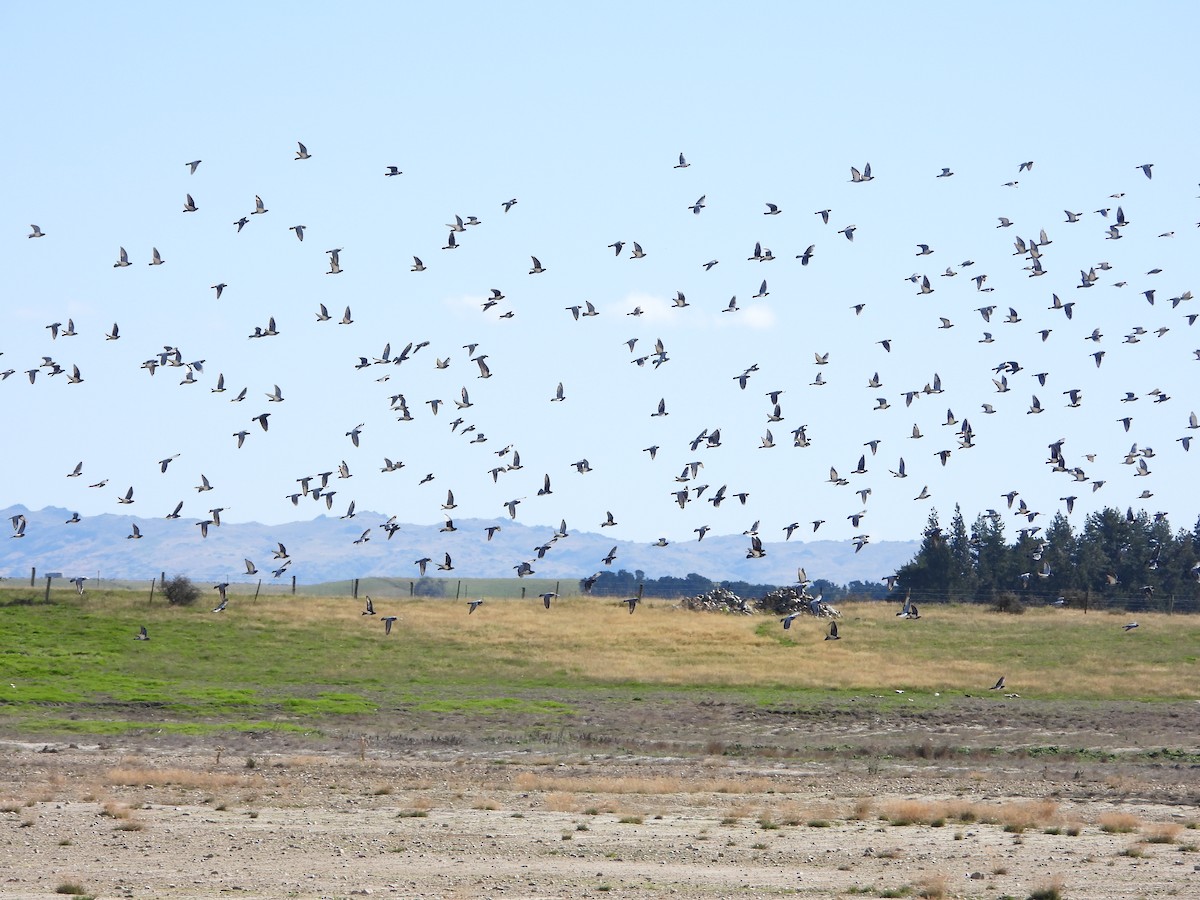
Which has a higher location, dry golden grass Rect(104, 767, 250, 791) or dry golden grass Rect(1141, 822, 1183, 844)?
dry golden grass Rect(1141, 822, 1183, 844)

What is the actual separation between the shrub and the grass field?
922 mm

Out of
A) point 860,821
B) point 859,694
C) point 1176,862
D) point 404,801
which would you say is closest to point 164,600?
point 859,694

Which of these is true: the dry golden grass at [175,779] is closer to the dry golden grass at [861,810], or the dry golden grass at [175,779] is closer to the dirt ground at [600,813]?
the dirt ground at [600,813]

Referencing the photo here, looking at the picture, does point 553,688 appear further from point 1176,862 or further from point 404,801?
point 1176,862

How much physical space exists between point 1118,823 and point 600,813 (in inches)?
417

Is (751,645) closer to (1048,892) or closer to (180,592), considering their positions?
(180,592)

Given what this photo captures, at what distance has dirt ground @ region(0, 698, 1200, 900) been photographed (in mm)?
26984

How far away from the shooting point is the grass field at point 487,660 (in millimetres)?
57156

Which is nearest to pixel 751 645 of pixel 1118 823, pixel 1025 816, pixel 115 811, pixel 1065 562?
pixel 1025 816

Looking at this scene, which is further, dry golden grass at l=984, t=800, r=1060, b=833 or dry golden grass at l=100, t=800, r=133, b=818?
dry golden grass at l=984, t=800, r=1060, b=833

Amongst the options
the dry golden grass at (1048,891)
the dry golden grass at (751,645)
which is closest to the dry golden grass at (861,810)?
the dry golden grass at (1048,891)

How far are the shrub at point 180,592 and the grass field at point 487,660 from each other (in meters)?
0.92

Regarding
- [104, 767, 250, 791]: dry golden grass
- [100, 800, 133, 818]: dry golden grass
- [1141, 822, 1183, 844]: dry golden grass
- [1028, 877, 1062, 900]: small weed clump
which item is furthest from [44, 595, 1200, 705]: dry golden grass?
[1028, 877, 1062, 900]: small weed clump

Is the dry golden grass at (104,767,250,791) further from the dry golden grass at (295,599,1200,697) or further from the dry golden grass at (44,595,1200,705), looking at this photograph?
the dry golden grass at (295,599,1200,697)
